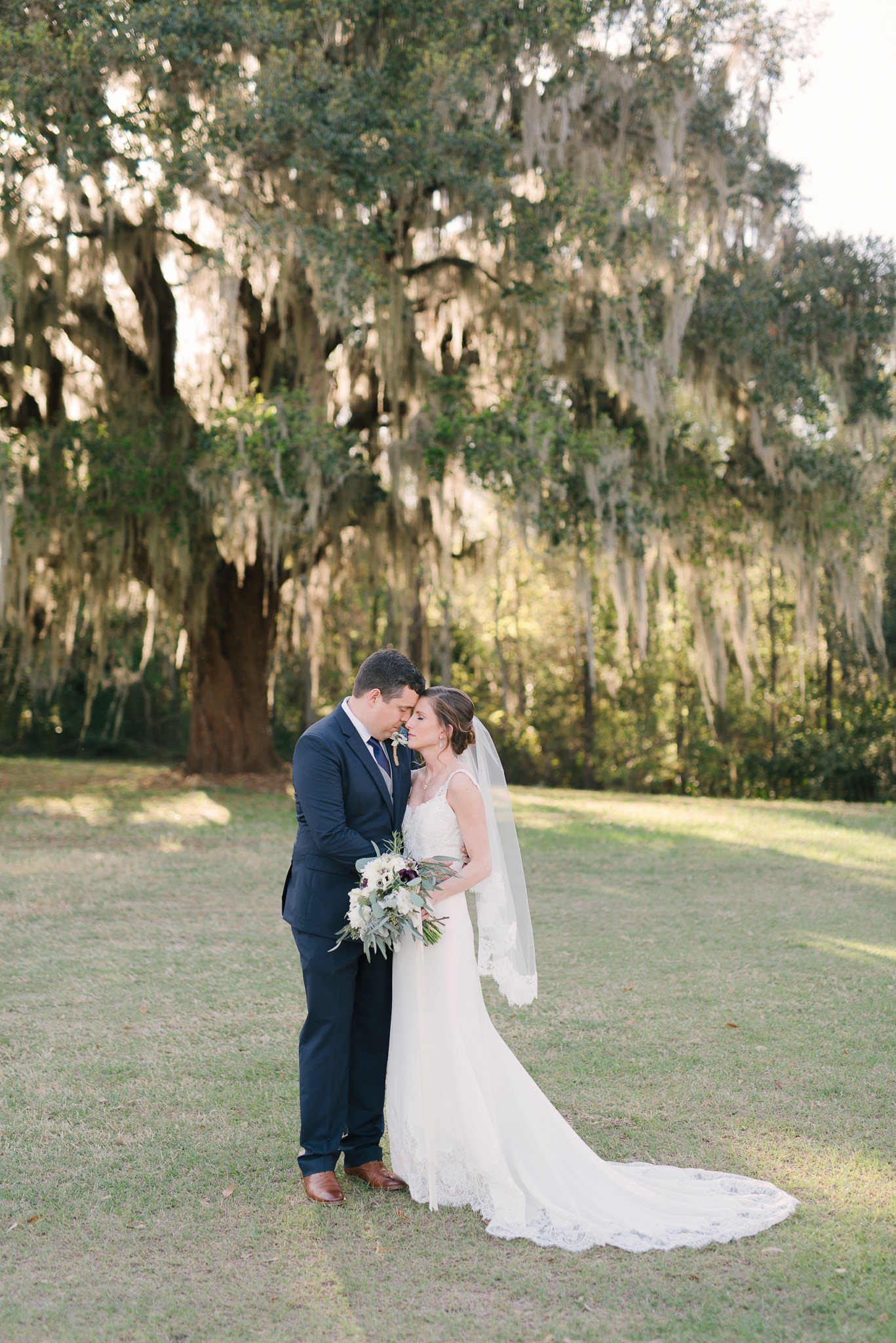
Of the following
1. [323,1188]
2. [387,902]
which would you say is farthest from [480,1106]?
[387,902]

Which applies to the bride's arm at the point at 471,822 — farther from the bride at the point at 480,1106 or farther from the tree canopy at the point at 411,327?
the tree canopy at the point at 411,327

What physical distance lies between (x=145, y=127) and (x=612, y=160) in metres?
4.67

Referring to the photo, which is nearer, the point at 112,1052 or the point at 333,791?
the point at 333,791

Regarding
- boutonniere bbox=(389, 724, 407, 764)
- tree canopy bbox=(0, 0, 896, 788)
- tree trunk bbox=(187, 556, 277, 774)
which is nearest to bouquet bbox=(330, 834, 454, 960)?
boutonniere bbox=(389, 724, 407, 764)

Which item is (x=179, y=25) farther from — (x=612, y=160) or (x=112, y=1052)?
(x=112, y=1052)

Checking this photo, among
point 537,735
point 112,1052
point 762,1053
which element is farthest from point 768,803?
point 112,1052

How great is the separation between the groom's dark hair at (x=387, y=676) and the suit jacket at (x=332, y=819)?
13cm

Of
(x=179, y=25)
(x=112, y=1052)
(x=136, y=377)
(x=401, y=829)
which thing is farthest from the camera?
(x=136, y=377)

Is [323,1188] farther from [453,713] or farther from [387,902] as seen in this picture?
[453,713]

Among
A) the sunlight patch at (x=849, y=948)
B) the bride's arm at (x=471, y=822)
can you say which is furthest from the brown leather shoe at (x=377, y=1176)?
the sunlight patch at (x=849, y=948)

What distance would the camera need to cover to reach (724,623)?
1462 centimetres

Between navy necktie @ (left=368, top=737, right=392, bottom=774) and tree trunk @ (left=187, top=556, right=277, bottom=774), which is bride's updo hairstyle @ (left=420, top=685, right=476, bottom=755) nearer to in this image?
navy necktie @ (left=368, top=737, right=392, bottom=774)

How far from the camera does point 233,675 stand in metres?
13.7

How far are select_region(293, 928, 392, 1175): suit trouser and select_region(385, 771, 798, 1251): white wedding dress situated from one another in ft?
0.31
